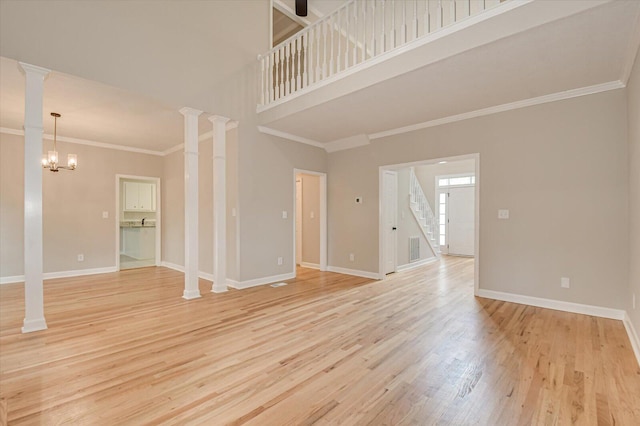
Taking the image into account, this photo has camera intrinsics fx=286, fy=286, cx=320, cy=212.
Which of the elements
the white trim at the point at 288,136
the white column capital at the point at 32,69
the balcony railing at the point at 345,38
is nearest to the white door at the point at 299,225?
the white trim at the point at 288,136

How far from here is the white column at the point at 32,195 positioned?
2.89 meters

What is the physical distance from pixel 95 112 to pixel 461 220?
8.68m

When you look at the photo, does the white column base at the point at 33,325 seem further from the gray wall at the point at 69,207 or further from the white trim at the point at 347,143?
the white trim at the point at 347,143

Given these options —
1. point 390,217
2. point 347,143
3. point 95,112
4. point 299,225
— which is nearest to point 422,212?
point 390,217

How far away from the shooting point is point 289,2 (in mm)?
5609

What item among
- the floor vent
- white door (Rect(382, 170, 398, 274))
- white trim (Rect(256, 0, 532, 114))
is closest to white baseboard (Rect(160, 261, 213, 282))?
white door (Rect(382, 170, 398, 274))

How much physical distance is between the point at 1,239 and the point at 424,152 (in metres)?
7.45

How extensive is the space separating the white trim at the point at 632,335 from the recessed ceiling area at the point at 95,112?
5.54 m

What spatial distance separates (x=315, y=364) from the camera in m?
2.29

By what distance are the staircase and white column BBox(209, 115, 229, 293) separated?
4.09m

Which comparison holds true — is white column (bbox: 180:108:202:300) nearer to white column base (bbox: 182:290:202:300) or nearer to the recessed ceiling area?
white column base (bbox: 182:290:202:300)

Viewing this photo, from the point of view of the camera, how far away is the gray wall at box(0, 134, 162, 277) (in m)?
5.07

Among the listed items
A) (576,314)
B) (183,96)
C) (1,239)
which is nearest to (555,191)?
(576,314)

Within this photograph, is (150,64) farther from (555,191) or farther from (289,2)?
(555,191)
